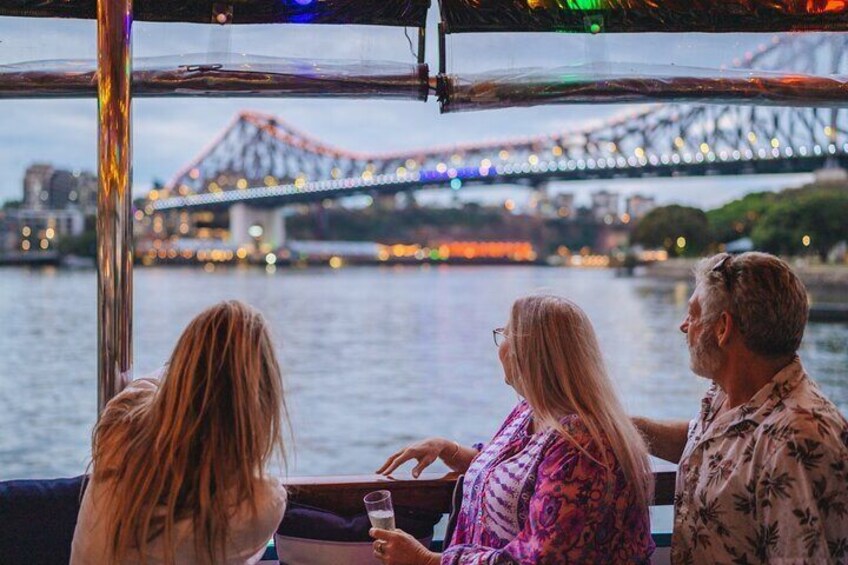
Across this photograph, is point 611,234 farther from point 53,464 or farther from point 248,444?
point 248,444

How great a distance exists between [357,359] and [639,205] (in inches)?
1297

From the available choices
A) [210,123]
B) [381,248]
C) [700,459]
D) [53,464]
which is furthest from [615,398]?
[210,123]

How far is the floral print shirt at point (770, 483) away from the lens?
1572mm

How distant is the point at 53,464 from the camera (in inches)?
617

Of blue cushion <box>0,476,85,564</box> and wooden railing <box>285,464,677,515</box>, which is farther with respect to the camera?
wooden railing <box>285,464,677,515</box>

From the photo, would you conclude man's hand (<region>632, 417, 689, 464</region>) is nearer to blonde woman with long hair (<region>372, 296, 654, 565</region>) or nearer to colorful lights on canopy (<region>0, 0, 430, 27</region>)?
blonde woman with long hair (<region>372, 296, 654, 565</region>)

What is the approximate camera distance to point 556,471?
64.8 inches

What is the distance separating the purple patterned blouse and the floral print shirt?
11cm

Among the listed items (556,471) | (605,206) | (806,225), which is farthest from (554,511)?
(605,206)

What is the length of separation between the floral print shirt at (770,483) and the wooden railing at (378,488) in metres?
0.43

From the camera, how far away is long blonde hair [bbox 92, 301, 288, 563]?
1.45 m

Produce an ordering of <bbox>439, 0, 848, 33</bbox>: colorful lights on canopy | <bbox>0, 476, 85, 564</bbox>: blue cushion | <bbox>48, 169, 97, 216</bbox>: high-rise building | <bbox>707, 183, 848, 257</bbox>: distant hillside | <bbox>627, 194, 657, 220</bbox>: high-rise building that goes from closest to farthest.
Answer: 1. <bbox>0, 476, 85, 564</bbox>: blue cushion
2. <bbox>439, 0, 848, 33</bbox>: colorful lights on canopy
3. <bbox>48, 169, 97, 216</bbox>: high-rise building
4. <bbox>707, 183, 848, 257</bbox>: distant hillside
5. <bbox>627, 194, 657, 220</bbox>: high-rise building

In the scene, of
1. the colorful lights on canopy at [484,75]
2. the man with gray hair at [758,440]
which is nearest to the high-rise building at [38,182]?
the colorful lights on canopy at [484,75]

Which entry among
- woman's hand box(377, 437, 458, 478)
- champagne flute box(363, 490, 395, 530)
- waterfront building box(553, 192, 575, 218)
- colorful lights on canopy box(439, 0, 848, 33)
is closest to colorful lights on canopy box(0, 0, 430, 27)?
colorful lights on canopy box(439, 0, 848, 33)
